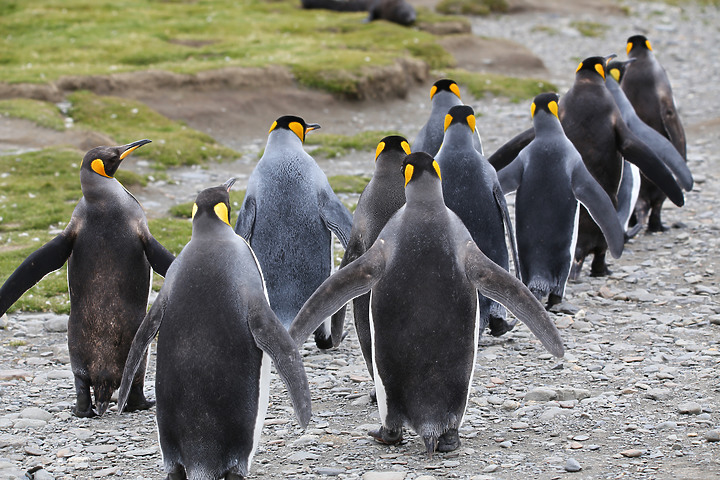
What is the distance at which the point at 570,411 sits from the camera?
412 cm

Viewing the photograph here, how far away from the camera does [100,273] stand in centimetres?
437

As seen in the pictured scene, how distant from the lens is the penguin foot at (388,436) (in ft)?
12.6

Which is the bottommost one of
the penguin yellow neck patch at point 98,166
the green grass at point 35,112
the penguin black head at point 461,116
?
the green grass at point 35,112

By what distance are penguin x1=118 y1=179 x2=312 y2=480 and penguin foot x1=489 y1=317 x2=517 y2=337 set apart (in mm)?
2090

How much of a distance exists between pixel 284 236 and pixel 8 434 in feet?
6.30

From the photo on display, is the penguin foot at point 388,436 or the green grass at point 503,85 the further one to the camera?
the green grass at point 503,85

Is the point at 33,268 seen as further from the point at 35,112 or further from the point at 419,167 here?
the point at 35,112

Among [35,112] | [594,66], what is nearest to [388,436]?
[594,66]

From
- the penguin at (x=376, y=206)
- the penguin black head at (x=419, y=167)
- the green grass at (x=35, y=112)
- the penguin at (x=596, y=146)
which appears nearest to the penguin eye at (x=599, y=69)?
the penguin at (x=596, y=146)

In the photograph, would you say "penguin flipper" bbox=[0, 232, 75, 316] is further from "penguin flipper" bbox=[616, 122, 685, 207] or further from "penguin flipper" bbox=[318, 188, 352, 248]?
"penguin flipper" bbox=[616, 122, 685, 207]

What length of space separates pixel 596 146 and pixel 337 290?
10.9ft

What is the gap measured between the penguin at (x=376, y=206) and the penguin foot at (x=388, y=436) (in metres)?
0.58

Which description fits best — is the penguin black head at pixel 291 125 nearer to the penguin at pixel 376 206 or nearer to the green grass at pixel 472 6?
the penguin at pixel 376 206

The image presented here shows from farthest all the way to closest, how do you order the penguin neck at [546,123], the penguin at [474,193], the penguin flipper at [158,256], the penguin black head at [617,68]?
the penguin black head at [617,68], the penguin neck at [546,123], the penguin at [474,193], the penguin flipper at [158,256]
